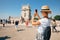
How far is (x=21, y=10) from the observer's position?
9431cm

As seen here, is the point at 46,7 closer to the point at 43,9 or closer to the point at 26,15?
the point at 43,9

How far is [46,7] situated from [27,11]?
8942 centimetres

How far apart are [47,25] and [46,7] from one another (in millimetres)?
497

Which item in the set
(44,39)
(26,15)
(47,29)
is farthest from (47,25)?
(26,15)

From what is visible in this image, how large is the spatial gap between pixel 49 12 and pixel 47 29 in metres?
0.47

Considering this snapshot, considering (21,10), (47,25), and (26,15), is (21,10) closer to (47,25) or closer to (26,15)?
(26,15)

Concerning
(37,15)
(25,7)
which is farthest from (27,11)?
(37,15)

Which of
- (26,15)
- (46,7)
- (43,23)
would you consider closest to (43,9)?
(46,7)

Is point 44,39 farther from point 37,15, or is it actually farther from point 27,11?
point 27,11

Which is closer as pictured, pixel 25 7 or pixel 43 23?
pixel 43 23

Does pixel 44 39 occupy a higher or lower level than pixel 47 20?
lower

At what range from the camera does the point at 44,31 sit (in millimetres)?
4543

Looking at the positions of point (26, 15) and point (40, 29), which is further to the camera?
point (26, 15)

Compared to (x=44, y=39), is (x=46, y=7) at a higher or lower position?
higher
